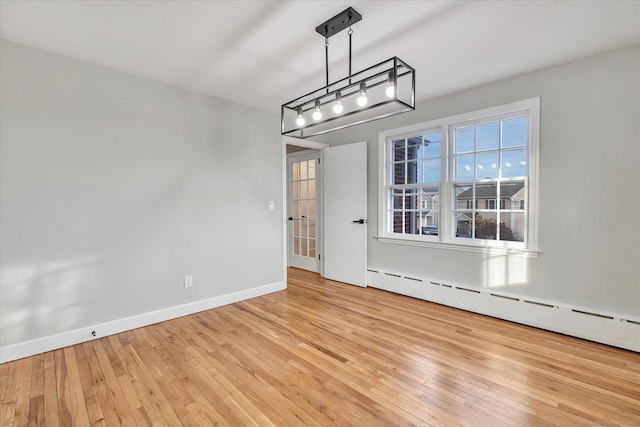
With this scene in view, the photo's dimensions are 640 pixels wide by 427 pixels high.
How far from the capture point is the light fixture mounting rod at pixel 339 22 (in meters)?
1.98

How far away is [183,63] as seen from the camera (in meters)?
2.67

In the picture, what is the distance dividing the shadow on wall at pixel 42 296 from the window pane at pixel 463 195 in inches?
149

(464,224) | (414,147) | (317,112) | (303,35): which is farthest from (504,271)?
(303,35)

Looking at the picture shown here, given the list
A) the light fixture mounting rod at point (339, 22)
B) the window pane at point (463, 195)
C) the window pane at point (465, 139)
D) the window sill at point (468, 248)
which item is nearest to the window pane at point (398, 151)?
the window pane at point (465, 139)

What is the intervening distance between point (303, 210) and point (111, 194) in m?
3.18

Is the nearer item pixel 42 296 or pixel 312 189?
pixel 42 296

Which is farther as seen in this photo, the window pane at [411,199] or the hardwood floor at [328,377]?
the window pane at [411,199]

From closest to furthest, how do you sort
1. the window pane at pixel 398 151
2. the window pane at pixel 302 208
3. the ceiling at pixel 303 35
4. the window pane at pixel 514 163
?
1. the ceiling at pixel 303 35
2. the window pane at pixel 514 163
3. the window pane at pixel 398 151
4. the window pane at pixel 302 208

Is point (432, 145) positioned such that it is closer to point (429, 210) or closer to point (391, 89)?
point (429, 210)

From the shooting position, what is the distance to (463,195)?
3.47 m

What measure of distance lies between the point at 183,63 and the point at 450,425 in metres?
3.33

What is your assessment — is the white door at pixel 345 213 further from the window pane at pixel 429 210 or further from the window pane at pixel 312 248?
the window pane at pixel 429 210

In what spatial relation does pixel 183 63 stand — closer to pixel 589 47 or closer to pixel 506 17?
pixel 506 17

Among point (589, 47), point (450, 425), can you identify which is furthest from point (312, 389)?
point (589, 47)
